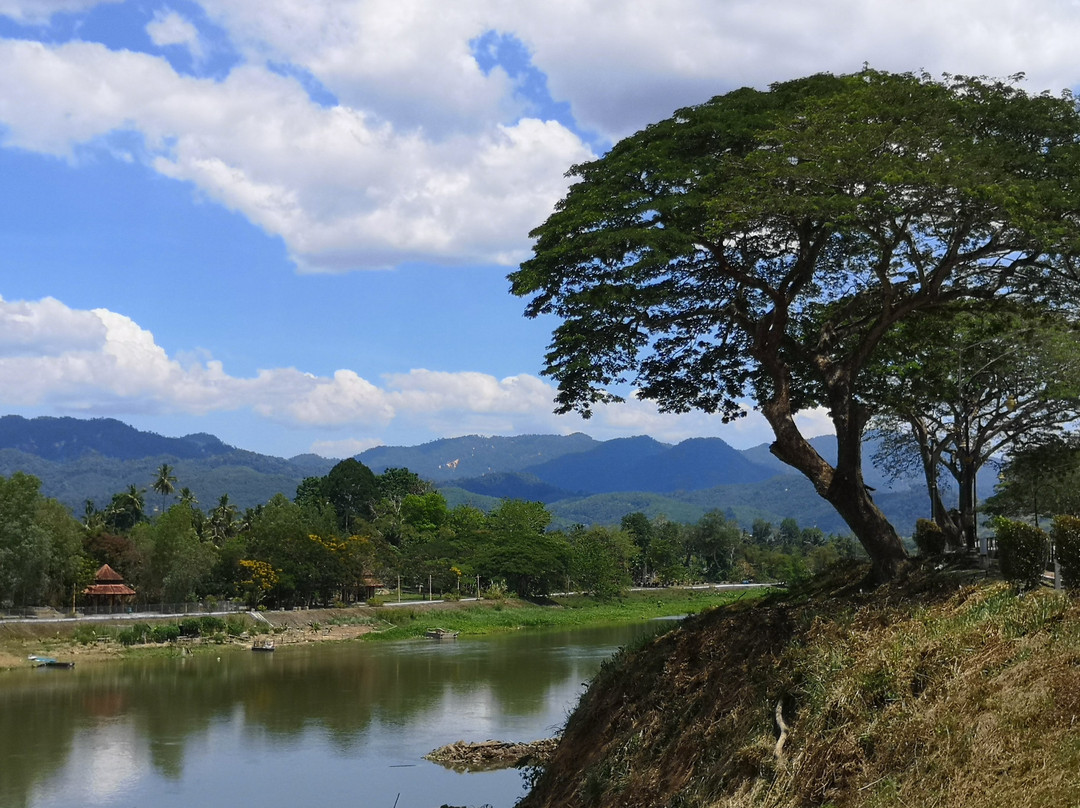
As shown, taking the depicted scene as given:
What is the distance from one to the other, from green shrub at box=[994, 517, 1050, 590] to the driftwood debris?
1336 cm

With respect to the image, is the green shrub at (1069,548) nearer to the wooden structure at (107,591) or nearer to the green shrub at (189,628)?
the green shrub at (189,628)

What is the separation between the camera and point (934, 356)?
1905 cm

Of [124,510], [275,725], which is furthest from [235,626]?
[124,510]

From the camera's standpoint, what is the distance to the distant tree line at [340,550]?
188 ft

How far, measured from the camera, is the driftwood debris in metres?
23.3

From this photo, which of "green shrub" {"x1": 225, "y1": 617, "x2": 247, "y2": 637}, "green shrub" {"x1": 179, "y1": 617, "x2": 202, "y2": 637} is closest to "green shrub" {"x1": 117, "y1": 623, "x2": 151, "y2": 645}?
"green shrub" {"x1": 179, "y1": 617, "x2": 202, "y2": 637}

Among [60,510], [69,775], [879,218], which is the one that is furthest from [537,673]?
[60,510]

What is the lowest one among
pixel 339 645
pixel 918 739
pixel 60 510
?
pixel 339 645

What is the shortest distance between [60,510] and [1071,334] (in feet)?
187

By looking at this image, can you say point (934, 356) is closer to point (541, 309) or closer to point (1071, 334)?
point (1071, 334)

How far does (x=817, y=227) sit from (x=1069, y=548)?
18.8 ft

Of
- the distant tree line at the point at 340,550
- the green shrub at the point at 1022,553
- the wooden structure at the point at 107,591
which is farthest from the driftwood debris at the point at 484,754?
the wooden structure at the point at 107,591

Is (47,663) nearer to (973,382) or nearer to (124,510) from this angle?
(973,382)

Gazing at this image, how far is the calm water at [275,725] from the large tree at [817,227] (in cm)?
561
